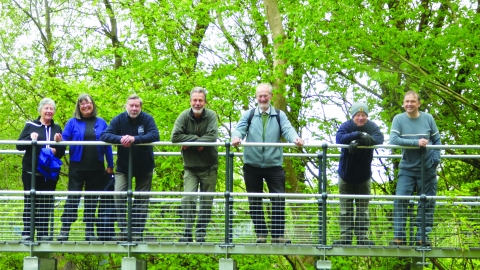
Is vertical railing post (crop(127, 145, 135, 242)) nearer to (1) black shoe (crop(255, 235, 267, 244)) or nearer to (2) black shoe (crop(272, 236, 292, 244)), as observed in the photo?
(1) black shoe (crop(255, 235, 267, 244))

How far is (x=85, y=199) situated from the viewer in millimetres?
9383

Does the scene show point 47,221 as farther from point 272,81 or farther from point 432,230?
Result: point 272,81

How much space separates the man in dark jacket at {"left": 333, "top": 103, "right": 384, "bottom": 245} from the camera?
29.7 ft

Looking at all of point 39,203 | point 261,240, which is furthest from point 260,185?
point 39,203

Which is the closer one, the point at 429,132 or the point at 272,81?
the point at 429,132

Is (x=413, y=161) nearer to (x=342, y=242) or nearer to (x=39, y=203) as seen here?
(x=342, y=242)

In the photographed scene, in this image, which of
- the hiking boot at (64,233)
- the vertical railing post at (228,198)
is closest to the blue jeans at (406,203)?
the vertical railing post at (228,198)

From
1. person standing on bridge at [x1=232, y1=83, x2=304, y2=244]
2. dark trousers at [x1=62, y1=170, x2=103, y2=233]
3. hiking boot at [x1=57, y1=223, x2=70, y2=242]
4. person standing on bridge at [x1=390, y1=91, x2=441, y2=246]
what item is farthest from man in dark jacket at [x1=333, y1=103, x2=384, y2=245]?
hiking boot at [x1=57, y1=223, x2=70, y2=242]

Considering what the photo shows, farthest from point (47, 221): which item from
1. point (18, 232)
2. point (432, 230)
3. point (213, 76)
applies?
point (213, 76)

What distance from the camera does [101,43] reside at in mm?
22469

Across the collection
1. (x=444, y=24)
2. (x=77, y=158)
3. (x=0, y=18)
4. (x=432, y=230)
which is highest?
(x=0, y=18)

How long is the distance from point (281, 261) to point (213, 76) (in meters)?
3.74

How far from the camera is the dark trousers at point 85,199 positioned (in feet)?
30.5

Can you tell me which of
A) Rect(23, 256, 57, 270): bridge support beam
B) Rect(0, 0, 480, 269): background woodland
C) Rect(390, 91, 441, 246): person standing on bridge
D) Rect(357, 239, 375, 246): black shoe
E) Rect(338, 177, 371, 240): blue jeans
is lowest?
Rect(23, 256, 57, 270): bridge support beam
